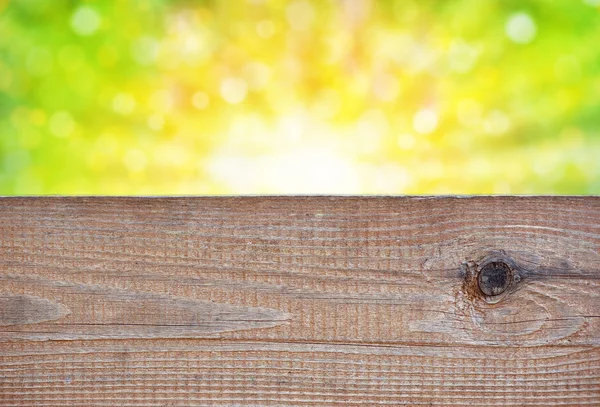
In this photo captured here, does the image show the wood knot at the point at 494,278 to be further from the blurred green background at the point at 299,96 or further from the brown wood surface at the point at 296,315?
the blurred green background at the point at 299,96

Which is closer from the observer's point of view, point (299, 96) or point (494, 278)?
point (494, 278)

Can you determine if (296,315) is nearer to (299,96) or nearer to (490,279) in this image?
(490,279)

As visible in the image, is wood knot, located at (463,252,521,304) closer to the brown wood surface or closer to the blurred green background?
the brown wood surface

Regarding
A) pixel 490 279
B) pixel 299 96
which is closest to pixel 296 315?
pixel 490 279

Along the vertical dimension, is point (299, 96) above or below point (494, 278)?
above

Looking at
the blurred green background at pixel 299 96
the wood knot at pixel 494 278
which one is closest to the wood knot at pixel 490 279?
the wood knot at pixel 494 278

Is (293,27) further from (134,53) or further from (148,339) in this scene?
(148,339)
